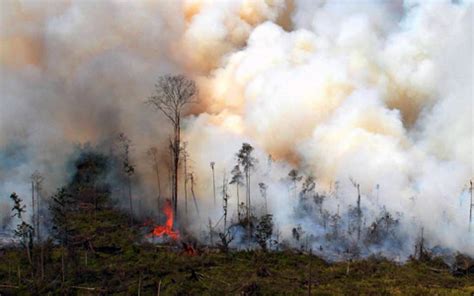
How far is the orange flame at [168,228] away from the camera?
49.2 m

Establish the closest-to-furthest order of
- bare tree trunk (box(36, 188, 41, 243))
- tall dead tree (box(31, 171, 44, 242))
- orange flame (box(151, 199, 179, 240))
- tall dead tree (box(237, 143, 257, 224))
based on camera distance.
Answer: bare tree trunk (box(36, 188, 41, 243)) < tall dead tree (box(31, 171, 44, 242)) < orange flame (box(151, 199, 179, 240)) < tall dead tree (box(237, 143, 257, 224))

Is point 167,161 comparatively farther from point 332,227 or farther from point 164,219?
point 332,227

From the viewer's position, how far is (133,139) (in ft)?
210

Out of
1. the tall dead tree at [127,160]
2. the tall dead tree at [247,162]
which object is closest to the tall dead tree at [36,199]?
the tall dead tree at [127,160]

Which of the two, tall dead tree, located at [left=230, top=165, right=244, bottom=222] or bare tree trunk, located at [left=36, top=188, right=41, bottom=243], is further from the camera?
tall dead tree, located at [left=230, top=165, right=244, bottom=222]

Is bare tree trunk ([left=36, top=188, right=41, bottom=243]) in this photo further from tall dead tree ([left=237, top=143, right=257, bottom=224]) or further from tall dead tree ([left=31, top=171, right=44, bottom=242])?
tall dead tree ([left=237, top=143, right=257, bottom=224])

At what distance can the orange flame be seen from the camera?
4917 cm

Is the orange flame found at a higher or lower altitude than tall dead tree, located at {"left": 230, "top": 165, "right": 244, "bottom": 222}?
lower

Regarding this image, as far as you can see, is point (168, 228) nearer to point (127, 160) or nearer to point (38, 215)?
point (38, 215)

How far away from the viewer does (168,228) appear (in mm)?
50781

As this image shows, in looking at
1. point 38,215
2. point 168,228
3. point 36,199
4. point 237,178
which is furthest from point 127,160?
point 38,215

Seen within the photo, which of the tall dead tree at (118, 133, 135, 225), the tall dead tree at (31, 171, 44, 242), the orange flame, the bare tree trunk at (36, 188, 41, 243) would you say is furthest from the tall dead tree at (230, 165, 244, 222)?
the tall dead tree at (31, 171, 44, 242)

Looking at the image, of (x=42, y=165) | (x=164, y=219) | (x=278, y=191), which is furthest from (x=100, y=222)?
(x=278, y=191)

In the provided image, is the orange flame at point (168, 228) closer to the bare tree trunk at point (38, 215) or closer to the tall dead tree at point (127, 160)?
the tall dead tree at point (127, 160)
